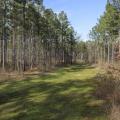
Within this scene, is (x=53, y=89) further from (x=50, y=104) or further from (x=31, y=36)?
(x=31, y=36)

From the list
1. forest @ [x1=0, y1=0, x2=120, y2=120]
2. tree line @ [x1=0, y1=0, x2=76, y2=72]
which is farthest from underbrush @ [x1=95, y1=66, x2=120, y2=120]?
tree line @ [x1=0, y1=0, x2=76, y2=72]

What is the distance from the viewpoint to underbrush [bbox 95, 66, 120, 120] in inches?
551

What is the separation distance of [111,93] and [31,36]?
41.2 m

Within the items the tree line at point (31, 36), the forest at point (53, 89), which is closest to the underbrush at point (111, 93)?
the forest at point (53, 89)

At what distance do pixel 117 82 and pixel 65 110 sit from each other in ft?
10.0

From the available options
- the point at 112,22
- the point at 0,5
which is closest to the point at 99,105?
the point at 0,5

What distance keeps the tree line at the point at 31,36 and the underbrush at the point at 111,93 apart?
65.6ft

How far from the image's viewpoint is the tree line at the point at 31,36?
152 ft

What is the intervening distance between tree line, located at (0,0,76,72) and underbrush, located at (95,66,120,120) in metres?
20.0

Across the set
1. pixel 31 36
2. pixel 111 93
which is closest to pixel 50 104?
pixel 111 93

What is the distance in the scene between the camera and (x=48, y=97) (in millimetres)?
20859

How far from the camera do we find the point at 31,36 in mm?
58219

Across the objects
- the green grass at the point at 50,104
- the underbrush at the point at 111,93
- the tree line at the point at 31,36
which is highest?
the tree line at the point at 31,36

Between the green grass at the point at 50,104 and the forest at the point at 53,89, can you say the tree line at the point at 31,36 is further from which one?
the green grass at the point at 50,104
